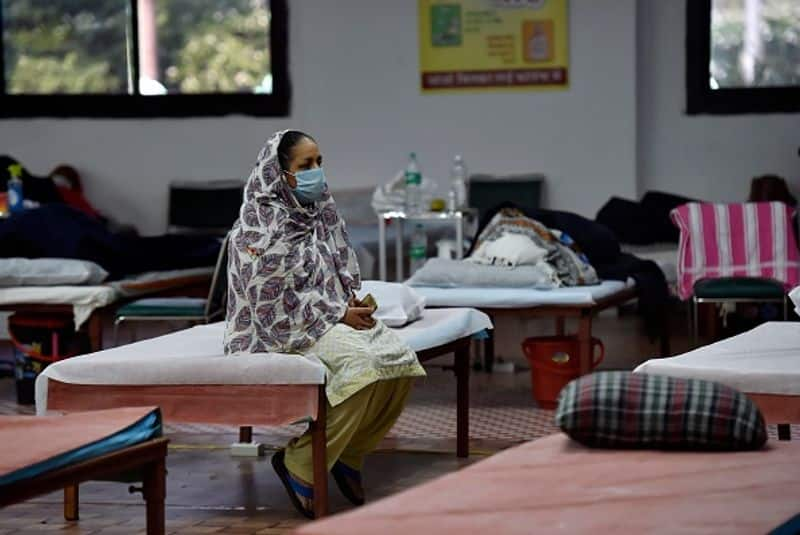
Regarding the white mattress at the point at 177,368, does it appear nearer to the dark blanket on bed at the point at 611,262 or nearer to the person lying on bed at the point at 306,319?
the person lying on bed at the point at 306,319

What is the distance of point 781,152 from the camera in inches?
382

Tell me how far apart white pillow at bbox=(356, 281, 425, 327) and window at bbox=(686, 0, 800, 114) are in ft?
15.6

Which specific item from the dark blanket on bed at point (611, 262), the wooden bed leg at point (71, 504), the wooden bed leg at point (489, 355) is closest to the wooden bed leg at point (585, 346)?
the dark blanket on bed at point (611, 262)

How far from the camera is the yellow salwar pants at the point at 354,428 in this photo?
443cm

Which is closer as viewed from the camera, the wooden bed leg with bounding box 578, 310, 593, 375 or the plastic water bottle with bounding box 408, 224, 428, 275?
the wooden bed leg with bounding box 578, 310, 593, 375

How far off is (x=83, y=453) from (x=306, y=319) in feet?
3.87

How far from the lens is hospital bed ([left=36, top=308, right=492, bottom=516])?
434 cm

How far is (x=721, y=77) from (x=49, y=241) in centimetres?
460

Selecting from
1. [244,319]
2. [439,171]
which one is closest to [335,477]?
[244,319]

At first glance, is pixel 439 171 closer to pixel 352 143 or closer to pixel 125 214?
pixel 352 143

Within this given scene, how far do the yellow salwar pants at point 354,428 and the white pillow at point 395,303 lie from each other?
0.61m

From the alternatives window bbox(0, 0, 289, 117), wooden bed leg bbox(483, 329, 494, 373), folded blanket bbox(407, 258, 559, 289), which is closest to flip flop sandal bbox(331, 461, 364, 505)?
folded blanket bbox(407, 258, 559, 289)

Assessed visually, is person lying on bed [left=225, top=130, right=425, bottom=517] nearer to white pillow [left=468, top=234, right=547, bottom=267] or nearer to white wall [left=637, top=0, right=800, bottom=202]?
white pillow [left=468, top=234, right=547, bottom=267]

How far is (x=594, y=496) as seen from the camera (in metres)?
2.77
